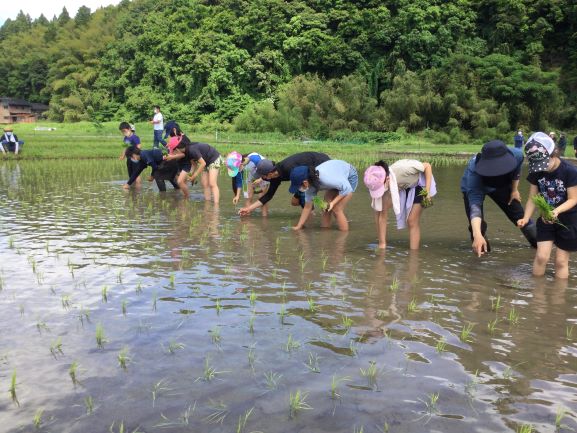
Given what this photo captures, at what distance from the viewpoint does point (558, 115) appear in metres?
37.4

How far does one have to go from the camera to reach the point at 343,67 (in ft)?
153

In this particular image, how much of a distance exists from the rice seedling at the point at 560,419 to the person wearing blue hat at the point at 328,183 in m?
4.71

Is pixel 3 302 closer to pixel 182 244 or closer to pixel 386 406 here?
pixel 182 244

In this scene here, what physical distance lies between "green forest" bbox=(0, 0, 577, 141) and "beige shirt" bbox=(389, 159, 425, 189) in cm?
3021

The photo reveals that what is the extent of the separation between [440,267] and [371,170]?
4.78ft

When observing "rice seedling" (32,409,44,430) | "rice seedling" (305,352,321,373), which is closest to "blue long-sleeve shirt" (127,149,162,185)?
"rice seedling" (305,352,321,373)

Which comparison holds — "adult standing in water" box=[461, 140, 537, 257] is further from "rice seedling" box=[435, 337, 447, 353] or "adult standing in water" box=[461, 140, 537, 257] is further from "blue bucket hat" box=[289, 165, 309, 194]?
"blue bucket hat" box=[289, 165, 309, 194]

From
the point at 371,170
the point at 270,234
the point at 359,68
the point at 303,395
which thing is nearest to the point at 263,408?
the point at 303,395

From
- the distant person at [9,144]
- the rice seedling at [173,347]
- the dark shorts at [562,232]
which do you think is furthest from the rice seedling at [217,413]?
the distant person at [9,144]

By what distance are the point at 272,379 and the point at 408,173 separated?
3800 millimetres

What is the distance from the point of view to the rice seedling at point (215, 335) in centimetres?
363

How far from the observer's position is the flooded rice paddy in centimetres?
272

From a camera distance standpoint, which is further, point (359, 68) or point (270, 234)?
point (359, 68)

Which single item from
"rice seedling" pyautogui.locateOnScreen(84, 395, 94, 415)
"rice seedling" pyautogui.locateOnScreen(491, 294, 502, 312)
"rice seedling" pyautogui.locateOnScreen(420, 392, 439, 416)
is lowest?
"rice seedling" pyautogui.locateOnScreen(420, 392, 439, 416)
